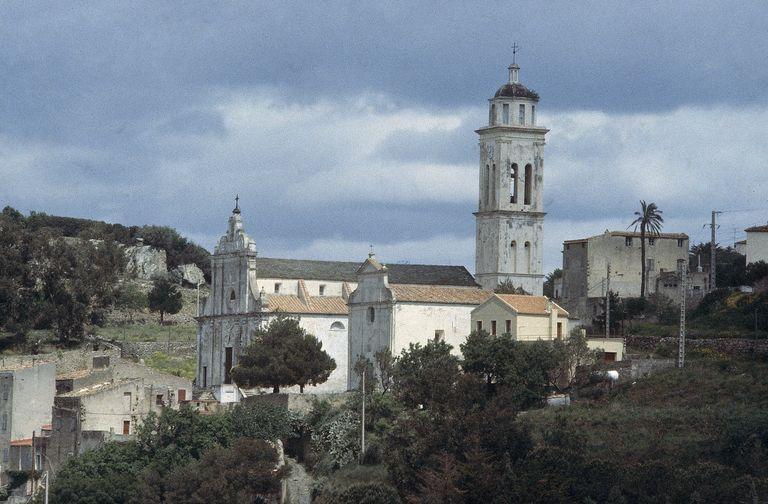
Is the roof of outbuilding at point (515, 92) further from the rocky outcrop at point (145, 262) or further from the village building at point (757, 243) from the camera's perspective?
the rocky outcrop at point (145, 262)

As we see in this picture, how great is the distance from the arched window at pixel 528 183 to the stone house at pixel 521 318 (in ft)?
40.1

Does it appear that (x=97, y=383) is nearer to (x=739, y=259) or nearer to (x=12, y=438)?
(x=12, y=438)

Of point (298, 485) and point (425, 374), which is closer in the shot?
point (425, 374)

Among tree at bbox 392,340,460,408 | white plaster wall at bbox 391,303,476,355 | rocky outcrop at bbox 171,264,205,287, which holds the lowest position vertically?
tree at bbox 392,340,460,408

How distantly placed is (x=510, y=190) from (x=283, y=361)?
1732 centimetres

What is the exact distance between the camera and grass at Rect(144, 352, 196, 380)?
326ft

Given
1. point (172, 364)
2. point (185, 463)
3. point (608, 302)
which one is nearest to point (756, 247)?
point (608, 302)

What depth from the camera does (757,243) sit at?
3506 inches

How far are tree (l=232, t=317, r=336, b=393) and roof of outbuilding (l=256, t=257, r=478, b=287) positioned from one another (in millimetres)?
7273

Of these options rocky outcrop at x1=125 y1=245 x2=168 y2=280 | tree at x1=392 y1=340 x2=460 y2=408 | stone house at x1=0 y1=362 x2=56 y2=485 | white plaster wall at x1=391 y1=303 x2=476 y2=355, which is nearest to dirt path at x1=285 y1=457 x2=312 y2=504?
tree at x1=392 y1=340 x2=460 y2=408

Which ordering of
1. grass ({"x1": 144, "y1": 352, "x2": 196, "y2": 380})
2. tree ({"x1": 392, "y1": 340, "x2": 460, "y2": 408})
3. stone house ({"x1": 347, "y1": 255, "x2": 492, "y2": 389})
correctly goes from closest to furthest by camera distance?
tree ({"x1": 392, "y1": 340, "x2": 460, "y2": 408}) → stone house ({"x1": 347, "y1": 255, "x2": 492, "y2": 389}) → grass ({"x1": 144, "y1": 352, "x2": 196, "y2": 380})

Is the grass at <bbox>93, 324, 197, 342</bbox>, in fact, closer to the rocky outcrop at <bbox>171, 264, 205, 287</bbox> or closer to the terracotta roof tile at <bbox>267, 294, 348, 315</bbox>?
the rocky outcrop at <bbox>171, 264, 205, 287</bbox>

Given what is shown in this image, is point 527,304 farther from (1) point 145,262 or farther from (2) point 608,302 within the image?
(1) point 145,262

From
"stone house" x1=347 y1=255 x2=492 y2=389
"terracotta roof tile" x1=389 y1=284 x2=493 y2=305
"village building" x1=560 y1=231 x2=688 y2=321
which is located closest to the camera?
"stone house" x1=347 y1=255 x2=492 y2=389
